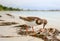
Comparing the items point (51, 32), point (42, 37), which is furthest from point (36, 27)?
point (42, 37)

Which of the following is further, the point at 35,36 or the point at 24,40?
the point at 35,36

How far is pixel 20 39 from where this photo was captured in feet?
27.5

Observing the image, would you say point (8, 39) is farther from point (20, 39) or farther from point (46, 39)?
point (46, 39)

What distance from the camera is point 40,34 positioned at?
355 inches

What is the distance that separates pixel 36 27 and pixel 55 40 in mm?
4575

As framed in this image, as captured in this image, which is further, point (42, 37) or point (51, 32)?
point (51, 32)

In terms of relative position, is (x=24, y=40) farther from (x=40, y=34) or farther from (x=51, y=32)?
(x=51, y=32)

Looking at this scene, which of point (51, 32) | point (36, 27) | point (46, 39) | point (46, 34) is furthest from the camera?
point (36, 27)

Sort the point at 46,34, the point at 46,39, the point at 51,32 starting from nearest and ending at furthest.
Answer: the point at 46,39 < the point at 46,34 < the point at 51,32

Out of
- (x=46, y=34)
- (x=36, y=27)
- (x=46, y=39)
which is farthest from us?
(x=36, y=27)

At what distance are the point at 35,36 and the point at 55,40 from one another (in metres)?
1.01

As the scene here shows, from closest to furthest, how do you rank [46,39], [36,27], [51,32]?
[46,39] → [51,32] → [36,27]

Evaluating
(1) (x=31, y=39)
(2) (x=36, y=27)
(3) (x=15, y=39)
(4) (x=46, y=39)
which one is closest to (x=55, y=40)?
(4) (x=46, y=39)

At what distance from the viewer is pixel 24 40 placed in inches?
321
